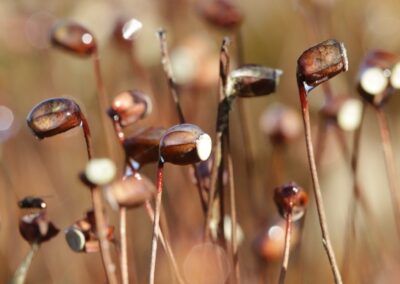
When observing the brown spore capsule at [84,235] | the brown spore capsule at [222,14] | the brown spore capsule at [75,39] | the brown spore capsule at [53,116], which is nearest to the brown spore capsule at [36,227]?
the brown spore capsule at [84,235]

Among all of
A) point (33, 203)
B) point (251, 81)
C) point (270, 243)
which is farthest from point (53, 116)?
point (270, 243)

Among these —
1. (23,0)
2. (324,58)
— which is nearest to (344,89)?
(23,0)

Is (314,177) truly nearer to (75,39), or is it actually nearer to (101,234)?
(101,234)

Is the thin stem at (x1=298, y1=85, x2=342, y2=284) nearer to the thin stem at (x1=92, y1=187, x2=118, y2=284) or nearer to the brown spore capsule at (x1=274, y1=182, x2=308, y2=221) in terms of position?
the brown spore capsule at (x1=274, y1=182, x2=308, y2=221)

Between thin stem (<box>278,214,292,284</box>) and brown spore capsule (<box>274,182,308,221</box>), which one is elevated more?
brown spore capsule (<box>274,182,308,221</box>)

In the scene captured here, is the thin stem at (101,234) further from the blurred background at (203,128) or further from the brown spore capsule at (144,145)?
the blurred background at (203,128)

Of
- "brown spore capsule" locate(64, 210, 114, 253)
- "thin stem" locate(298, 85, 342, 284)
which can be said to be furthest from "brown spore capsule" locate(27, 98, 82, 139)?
"thin stem" locate(298, 85, 342, 284)

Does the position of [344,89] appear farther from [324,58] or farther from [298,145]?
[324,58]
